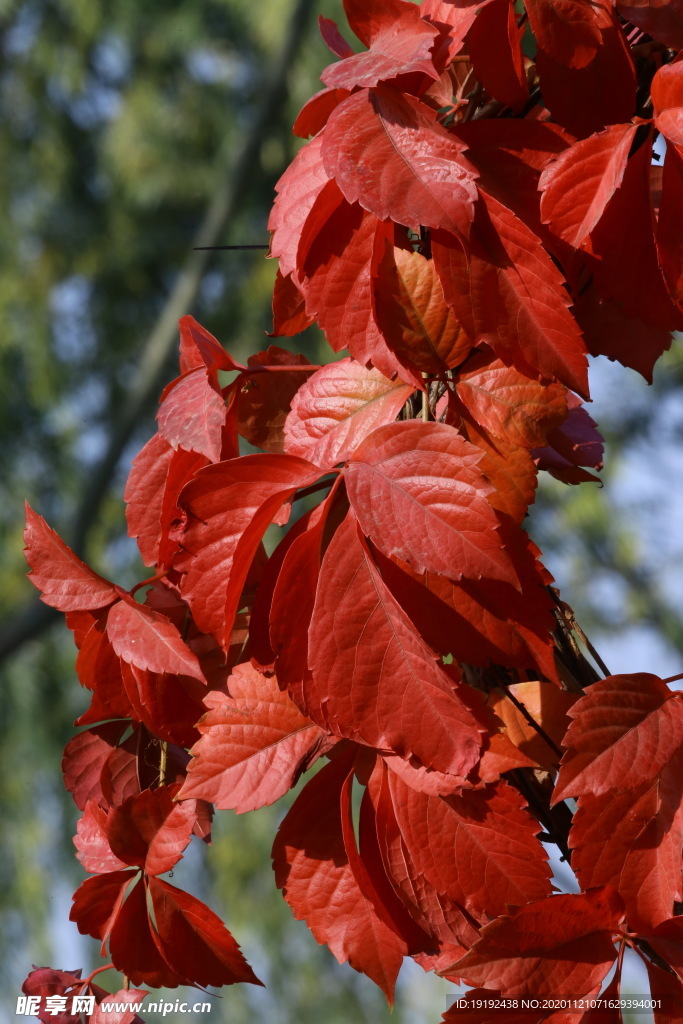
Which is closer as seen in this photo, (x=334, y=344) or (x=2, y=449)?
(x=334, y=344)

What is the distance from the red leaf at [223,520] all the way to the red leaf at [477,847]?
102 mm

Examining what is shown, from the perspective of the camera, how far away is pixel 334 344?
0.37m

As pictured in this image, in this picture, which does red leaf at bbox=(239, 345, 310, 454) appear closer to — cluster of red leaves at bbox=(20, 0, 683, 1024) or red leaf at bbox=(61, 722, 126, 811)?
cluster of red leaves at bbox=(20, 0, 683, 1024)

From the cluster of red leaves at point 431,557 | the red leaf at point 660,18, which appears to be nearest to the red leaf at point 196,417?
the cluster of red leaves at point 431,557

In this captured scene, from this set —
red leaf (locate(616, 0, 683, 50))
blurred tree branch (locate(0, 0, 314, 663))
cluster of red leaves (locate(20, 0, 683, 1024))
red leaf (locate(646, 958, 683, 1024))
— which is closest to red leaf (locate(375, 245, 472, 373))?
cluster of red leaves (locate(20, 0, 683, 1024))

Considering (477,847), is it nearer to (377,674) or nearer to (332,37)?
(377,674)

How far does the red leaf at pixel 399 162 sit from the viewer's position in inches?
13.0

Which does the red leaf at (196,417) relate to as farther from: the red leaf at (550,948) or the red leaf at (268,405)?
the red leaf at (550,948)

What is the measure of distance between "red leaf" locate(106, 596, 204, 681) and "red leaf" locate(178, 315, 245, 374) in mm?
109

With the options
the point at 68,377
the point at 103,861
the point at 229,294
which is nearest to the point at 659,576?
the point at 229,294

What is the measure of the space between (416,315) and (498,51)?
0.10m

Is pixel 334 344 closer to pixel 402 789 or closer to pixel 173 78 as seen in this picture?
pixel 402 789

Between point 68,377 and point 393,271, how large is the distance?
2.88m

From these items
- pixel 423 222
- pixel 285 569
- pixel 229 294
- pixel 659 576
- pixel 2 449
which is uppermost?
pixel 423 222
